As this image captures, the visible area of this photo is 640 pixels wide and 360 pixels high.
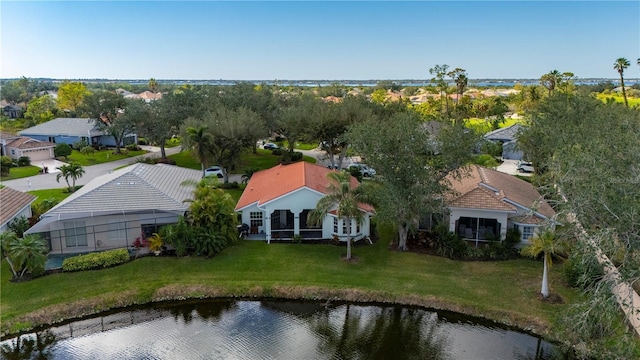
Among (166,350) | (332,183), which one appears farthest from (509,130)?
(166,350)

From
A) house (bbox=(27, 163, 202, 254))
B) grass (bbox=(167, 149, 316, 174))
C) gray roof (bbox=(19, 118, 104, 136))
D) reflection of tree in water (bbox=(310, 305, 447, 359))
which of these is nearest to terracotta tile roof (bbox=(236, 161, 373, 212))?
house (bbox=(27, 163, 202, 254))

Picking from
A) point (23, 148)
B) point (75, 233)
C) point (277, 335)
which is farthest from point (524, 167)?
point (23, 148)

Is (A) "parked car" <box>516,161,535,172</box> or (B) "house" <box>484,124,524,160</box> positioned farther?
(B) "house" <box>484,124,524,160</box>

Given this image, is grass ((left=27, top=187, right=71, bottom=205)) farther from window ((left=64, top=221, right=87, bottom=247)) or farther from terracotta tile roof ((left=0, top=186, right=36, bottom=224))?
window ((left=64, top=221, right=87, bottom=247))

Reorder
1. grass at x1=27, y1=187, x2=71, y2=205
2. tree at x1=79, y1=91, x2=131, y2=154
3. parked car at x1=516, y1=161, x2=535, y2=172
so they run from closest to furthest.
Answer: grass at x1=27, y1=187, x2=71, y2=205, parked car at x1=516, y1=161, x2=535, y2=172, tree at x1=79, y1=91, x2=131, y2=154

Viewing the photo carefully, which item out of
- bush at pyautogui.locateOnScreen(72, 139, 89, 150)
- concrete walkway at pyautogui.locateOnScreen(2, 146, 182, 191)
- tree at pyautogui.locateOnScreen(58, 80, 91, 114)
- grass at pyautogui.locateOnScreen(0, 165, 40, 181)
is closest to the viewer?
concrete walkway at pyautogui.locateOnScreen(2, 146, 182, 191)

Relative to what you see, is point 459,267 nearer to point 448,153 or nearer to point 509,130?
point 448,153

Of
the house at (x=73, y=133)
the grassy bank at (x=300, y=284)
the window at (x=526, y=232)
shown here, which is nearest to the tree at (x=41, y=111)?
the house at (x=73, y=133)
